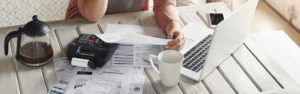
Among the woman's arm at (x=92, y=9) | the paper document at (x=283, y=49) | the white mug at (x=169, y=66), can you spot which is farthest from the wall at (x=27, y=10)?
the white mug at (x=169, y=66)

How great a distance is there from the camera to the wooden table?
1105 millimetres

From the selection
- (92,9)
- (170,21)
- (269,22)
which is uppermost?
(92,9)

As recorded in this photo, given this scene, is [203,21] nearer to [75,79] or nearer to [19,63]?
[75,79]

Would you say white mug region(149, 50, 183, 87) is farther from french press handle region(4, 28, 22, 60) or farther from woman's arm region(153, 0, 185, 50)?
french press handle region(4, 28, 22, 60)

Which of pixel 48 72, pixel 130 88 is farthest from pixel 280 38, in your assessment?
pixel 48 72

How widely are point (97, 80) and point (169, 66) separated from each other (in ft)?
0.79

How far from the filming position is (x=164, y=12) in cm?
141

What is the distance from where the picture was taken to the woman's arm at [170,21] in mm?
1251

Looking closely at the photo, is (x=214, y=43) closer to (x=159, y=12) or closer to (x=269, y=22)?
(x=159, y=12)

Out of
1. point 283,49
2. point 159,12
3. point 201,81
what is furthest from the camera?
point 283,49

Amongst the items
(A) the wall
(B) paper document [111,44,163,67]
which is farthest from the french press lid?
(A) the wall

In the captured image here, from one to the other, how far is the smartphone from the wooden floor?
44.9 inches

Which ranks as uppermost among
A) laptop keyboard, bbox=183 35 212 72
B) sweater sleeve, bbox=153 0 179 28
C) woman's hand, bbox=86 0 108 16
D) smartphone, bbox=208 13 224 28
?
woman's hand, bbox=86 0 108 16

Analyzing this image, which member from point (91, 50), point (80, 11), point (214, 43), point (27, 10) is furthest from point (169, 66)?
point (27, 10)
